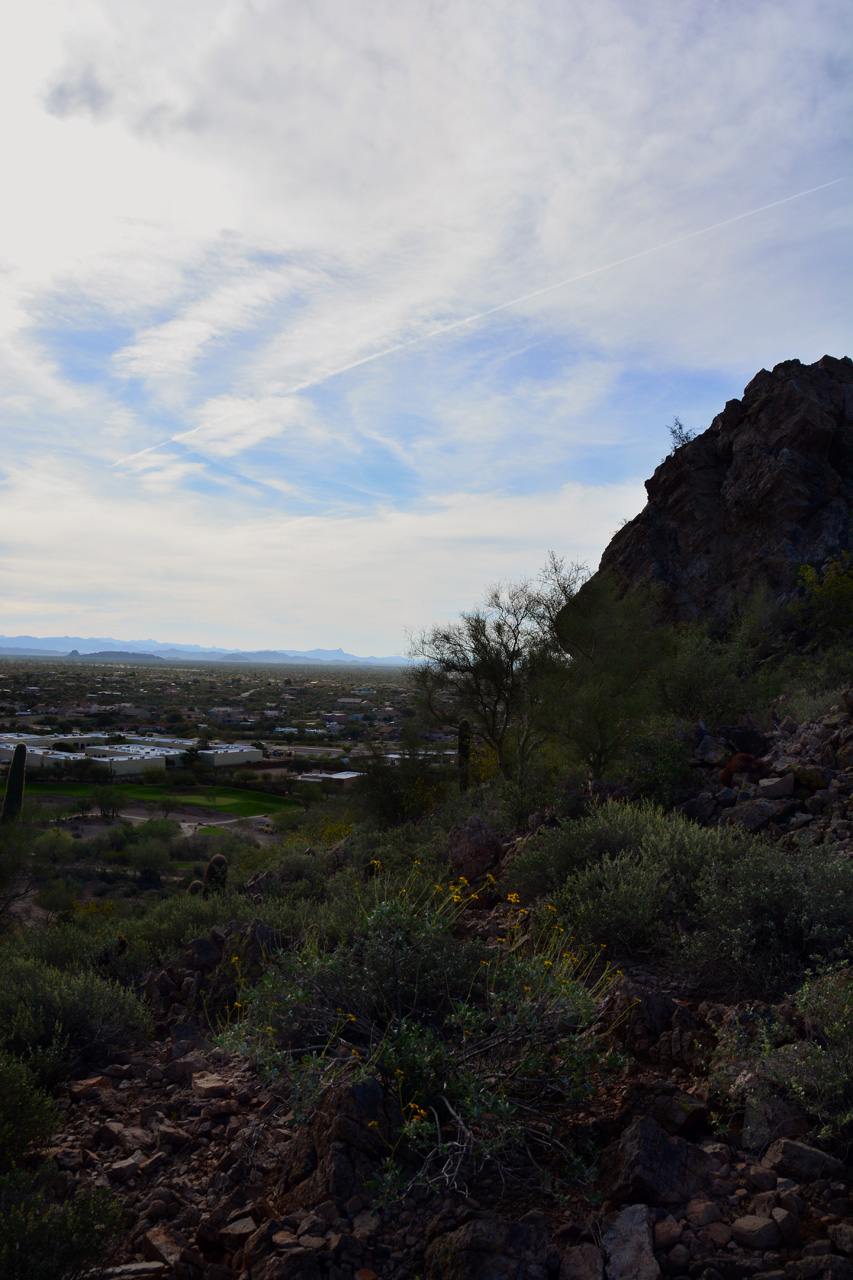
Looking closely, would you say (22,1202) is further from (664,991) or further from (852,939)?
(852,939)

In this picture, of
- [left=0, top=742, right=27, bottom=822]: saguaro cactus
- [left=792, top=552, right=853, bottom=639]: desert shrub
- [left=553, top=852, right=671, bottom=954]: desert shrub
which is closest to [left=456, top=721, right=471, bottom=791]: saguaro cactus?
[left=553, top=852, right=671, bottom=954]: desert shrub

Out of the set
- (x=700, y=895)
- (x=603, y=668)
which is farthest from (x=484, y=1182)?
(x=603, y=668)

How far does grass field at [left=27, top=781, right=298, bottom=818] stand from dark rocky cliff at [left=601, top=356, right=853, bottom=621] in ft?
72.7

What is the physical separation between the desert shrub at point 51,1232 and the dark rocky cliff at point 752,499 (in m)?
27.2

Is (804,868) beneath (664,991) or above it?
above

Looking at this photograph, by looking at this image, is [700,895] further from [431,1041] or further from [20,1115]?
[20,1115]

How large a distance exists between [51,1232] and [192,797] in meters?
42.6

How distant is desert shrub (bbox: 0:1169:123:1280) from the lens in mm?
2676

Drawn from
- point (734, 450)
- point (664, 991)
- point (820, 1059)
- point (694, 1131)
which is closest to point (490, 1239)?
point (694, 1131)

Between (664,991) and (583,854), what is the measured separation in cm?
221

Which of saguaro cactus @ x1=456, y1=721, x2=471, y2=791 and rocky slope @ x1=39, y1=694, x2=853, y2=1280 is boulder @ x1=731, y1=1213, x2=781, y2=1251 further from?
saguaro cactus @ x1=456, y1=721, x2=471, y2=791

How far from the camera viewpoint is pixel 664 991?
4.88m

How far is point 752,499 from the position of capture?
27.8 m

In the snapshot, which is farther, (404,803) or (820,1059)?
(404,803)
